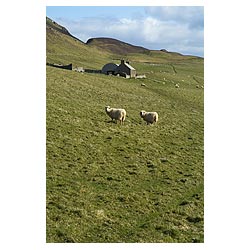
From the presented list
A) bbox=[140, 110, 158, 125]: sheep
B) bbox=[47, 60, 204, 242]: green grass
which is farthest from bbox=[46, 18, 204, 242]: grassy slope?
bbox=[140, 110, 158, 125]: sheep

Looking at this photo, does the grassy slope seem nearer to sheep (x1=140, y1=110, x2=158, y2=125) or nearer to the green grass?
the green grass

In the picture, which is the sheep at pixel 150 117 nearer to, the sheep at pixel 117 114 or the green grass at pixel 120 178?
the green grass at pixel 120 178

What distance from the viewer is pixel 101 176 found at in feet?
50.3

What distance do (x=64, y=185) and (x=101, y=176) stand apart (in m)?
2.09

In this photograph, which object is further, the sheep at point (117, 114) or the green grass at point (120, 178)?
the sheep at point (117, 114)

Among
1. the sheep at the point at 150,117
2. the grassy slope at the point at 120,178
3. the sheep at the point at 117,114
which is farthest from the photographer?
the sheep at the point at 150,117

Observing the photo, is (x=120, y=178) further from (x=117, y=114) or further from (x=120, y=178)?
(x=117, y=114)

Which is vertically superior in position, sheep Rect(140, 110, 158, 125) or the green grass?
sheep Rect(140, 110, 158, 125)

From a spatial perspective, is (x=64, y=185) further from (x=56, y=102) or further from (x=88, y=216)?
(x=56, y=102)

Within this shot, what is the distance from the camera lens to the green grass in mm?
11203

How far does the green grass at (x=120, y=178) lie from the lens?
11.2 metres

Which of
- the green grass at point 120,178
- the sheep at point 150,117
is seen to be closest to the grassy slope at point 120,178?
the green grass at point 120,178

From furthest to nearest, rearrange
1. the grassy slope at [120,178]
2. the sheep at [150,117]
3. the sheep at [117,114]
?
1. the sheep at [150,117]
2. the sheep at [117,114]
3. the grassy slope at [120,178]
